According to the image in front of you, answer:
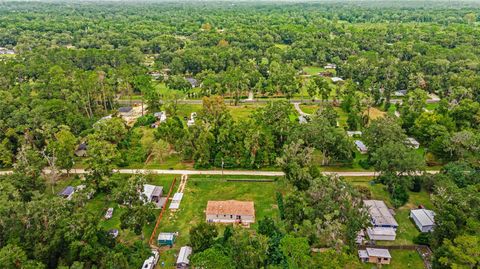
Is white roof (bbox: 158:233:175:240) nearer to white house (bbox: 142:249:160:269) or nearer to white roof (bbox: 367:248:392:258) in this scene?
white house (bbox: 142:249:160:269)

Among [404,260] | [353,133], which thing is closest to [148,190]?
[404,260]

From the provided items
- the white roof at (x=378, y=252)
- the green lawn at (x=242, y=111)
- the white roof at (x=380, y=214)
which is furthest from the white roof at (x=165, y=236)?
the green lawn at (x=242, y=111)

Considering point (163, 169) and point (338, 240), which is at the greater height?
point (338, 240)

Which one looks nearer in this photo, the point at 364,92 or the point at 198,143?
the point at 198,143

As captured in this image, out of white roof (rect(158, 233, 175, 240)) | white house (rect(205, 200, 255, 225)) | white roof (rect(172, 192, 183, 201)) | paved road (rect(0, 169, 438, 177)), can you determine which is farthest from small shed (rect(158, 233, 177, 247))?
paved road (rect(0, 169, 438, 177))

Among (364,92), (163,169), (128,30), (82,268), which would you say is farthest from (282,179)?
(128,30)

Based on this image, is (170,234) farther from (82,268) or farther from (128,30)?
(128,30)

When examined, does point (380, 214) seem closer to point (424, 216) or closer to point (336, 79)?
point (424, 216)

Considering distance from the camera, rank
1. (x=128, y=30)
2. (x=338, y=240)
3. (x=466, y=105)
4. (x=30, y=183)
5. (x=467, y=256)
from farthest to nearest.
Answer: (x=128, y=30) → (x=466, y=105) → (x=30, y=183) → (x=338, y=240) → (x=467, y=256)

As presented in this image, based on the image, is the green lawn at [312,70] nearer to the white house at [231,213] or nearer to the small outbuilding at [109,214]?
the white house at [231,213]
